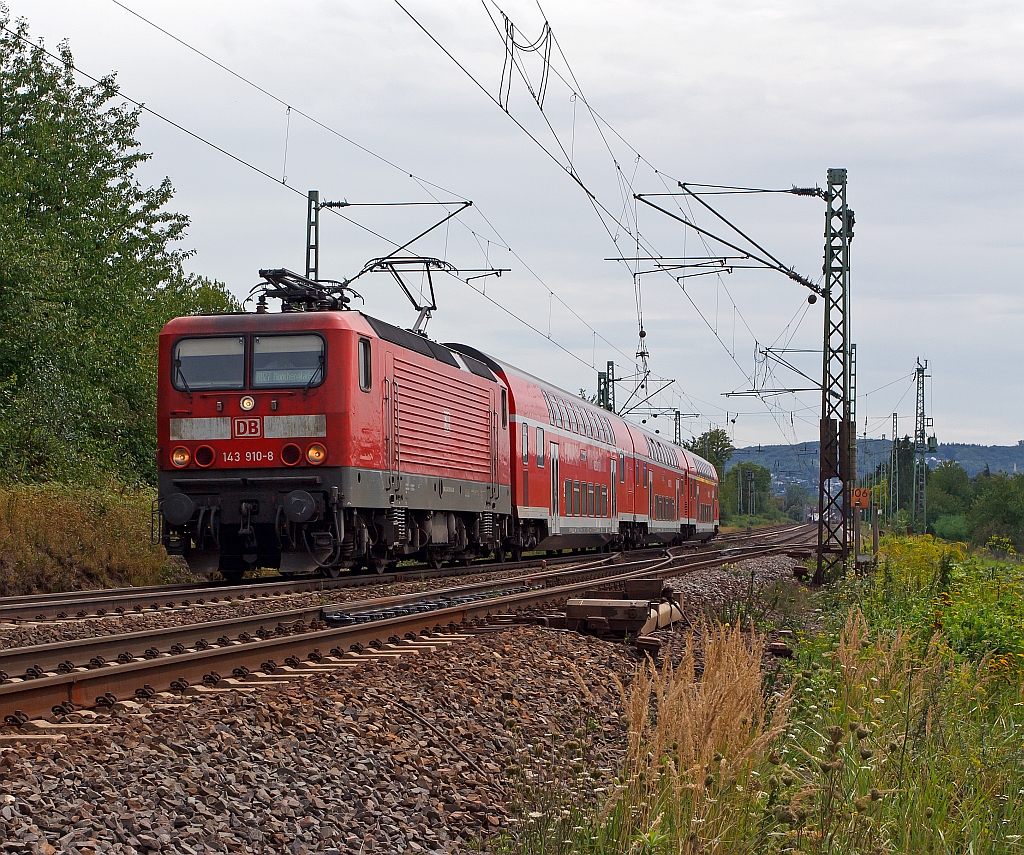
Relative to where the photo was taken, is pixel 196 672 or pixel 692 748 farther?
pixel 196 672

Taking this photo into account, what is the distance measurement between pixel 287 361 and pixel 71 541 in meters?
Result: 4.03

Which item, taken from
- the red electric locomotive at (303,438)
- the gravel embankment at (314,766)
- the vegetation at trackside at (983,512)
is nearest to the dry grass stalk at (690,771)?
the gravel embankment at (314,766)

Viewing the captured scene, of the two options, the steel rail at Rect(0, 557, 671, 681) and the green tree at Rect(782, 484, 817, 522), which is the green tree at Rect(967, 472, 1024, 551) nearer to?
the steel rail at Rect(0, 557, 671, 681)

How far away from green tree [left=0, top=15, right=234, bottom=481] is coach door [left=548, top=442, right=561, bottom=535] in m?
8.46

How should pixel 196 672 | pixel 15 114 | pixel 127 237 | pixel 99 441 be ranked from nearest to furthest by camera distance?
1. pixel 196 672
2. pixel 99 441
3. pixel 15 114
4. pixel 127 237

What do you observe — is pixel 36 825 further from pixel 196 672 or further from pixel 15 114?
pixel 15 114

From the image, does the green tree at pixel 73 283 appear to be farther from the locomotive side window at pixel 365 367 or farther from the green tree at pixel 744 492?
the green tree at pixel 744 492

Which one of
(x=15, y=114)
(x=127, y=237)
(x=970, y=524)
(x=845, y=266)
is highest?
(x=15, y=114)

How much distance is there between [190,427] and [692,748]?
11.7 m

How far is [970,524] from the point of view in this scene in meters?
87.6

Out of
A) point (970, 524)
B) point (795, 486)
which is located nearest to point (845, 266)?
point (970, 524)

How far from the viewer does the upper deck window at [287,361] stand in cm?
1480

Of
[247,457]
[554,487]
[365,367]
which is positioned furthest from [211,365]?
[554,487]

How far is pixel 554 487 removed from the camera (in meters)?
24.8
